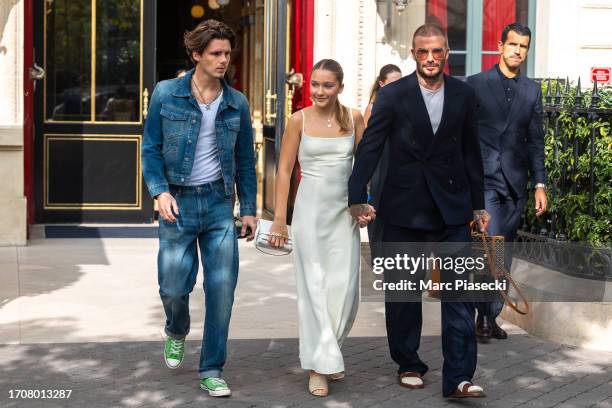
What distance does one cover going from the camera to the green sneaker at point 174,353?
6.57 meters

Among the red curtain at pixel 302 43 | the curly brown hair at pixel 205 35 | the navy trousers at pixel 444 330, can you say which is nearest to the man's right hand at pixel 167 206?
the curly brown hair at pixel 205 35

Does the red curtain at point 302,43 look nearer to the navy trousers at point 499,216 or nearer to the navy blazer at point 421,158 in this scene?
the navy trousers at point 499,216

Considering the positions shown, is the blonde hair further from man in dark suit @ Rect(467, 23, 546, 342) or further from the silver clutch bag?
man in dark suit @ Rect(467, 23, 546, 342)

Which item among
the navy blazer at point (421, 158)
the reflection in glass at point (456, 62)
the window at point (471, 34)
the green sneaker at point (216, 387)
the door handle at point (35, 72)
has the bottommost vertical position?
the green sneaker at point (216, 387)

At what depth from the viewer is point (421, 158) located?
6.31m

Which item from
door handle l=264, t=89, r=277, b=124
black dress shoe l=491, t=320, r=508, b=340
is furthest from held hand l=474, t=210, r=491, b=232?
door handle l=264, t=89, r=277, b=124

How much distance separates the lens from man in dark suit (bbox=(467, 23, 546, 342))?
25.1 feet

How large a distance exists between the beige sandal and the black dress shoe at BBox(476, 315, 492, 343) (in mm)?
1640

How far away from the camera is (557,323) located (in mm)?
7703

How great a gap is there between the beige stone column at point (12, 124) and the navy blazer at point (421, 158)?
19.2 ft

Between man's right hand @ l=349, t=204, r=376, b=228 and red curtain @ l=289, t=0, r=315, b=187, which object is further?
red curtain @ l=289, t=0, r=315, b=187

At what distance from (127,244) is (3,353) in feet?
16.2

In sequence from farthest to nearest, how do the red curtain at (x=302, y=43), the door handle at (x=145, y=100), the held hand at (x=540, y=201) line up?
the door handle at (x=145, y=100) → the red curtain at (x=302, y=43) → the held hand at (x=540, y=201)

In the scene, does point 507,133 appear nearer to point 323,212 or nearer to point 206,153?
point 323,212
